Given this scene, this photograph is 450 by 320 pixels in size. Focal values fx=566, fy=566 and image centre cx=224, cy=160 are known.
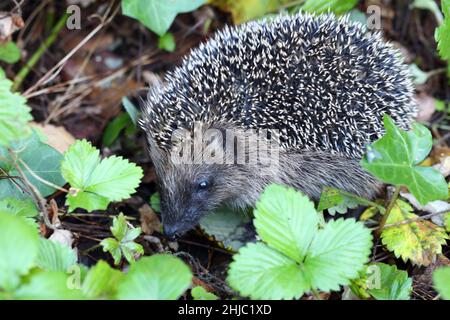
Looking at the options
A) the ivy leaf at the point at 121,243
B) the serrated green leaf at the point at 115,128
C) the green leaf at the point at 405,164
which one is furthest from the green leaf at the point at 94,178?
the serrated green leaf at the point at 115,128

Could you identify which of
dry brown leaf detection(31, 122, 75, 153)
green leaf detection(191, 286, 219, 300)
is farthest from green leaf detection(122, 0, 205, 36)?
green leaf detection(191, 286, 219, 300)

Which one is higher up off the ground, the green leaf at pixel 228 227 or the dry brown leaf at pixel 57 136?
the dry brown leaf at pixel 57 136

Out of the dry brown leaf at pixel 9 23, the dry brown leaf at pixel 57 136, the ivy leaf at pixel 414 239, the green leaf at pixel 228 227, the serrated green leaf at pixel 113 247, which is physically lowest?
the green leaf at pixel 228 227

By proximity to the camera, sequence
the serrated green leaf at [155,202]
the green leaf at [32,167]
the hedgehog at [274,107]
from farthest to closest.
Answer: the serrated green leaf at [155,202], the hedgehog at [274,107], the green leaf at [32,167]

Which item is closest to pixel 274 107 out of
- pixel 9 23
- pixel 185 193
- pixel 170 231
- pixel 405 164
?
pixel 185 193

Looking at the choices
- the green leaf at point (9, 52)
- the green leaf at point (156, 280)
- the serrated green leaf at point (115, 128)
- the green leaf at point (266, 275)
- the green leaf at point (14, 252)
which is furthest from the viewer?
the green leaf at point (9, 52)

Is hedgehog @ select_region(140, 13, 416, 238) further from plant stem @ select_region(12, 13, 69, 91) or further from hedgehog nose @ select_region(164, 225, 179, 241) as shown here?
plant stem @ select_region(12, 13, 69, 91)

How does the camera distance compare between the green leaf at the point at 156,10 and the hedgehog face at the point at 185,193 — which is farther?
the green leaf at the point at 156,10

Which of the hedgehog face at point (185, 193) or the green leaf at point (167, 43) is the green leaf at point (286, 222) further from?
the green leaf at point (167, 43)
